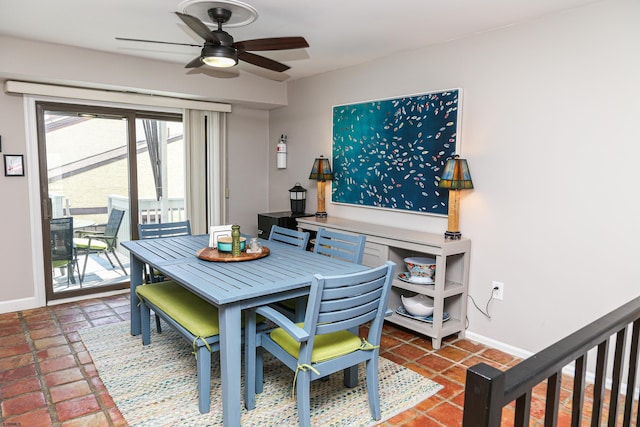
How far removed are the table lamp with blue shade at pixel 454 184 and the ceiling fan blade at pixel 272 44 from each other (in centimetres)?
141

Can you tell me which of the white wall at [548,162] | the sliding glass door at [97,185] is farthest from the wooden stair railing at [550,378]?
the sliding glass door at [97,185]

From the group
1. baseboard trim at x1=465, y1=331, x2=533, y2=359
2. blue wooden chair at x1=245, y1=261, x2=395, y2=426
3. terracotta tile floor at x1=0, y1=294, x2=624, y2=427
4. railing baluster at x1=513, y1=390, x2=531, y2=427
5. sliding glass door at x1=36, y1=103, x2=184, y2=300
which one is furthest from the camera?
sliding glass door at x1=36, y1=103, x2=184, y2=300

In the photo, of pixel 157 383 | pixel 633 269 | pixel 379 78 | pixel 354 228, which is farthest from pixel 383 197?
pixel 157 383

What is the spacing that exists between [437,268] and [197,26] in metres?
2.26

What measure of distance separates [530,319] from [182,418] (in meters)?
2.40

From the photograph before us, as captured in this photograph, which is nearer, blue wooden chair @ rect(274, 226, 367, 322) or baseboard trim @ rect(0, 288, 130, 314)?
blue wooden chair @ rect(274, 226, 367, 322)

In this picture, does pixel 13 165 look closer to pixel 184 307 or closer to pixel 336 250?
pixel 184 307

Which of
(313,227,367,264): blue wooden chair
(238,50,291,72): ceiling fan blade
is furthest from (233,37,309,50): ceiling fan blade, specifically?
(313,227,367,264): blue wooden chair

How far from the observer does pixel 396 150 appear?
377cm

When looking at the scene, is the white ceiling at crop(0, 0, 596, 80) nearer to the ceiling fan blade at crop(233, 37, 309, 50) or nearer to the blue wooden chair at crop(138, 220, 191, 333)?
the ceiling fan blade at crop(233, 37, 309, 50)

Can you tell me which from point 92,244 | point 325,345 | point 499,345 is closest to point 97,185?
point 92,244

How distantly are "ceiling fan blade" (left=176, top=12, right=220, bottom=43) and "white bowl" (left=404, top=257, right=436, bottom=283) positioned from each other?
216cm

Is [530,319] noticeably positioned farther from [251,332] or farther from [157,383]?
[157,383]

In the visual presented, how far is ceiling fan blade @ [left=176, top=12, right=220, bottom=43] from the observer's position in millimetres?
2205
